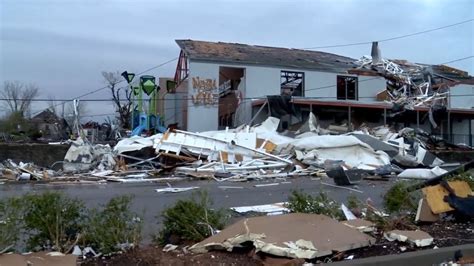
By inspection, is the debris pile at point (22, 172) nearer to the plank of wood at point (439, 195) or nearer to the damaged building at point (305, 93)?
the damaged building at point (305, 93)

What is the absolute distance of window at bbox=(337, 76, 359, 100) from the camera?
122ft

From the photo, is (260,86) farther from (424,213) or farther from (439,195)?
(424,213)

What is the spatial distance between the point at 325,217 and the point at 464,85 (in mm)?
34244

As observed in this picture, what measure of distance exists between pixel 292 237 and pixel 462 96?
1359 inches

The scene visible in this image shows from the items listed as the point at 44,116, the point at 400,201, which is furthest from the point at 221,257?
the point at 44,116

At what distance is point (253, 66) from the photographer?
111 feet

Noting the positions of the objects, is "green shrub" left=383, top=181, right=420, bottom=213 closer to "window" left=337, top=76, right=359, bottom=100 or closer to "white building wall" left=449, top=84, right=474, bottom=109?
"window" left=337, top=76, right=359, bottom=100

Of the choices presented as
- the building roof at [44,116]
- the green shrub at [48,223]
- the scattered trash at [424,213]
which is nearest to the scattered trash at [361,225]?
the scattered trash at [424,213]

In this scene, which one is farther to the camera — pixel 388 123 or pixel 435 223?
pixel 388 123

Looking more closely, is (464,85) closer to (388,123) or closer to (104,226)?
(388,123)

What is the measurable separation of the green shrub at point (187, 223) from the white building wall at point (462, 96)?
33610 mm

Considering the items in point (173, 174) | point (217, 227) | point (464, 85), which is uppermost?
point (464, 85)

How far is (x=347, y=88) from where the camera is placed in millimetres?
37344

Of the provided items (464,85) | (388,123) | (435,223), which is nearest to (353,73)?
(388,123)
